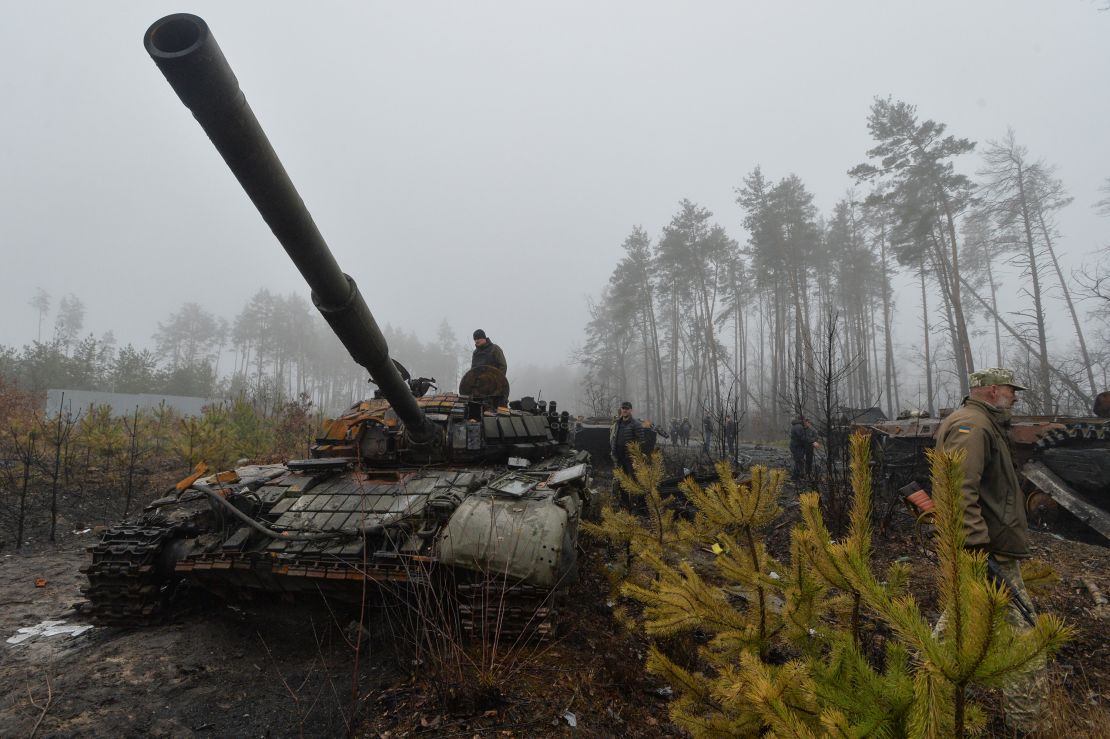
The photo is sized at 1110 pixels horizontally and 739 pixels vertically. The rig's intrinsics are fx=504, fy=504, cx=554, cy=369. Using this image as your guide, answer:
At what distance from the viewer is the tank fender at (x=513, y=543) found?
3.63m

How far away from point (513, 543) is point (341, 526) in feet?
5.23

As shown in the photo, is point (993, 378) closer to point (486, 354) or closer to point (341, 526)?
point (341, 526)

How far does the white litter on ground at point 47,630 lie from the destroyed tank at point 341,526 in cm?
57

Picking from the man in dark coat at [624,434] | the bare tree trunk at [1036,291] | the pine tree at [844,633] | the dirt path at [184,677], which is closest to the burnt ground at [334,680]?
the dirt path at [184,677]

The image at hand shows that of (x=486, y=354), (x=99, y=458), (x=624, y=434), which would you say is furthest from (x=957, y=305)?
(x=99, y=458)

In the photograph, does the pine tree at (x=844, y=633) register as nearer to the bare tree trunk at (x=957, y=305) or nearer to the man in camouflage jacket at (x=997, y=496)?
the man in camouflage jacket at (x=997, y=496)

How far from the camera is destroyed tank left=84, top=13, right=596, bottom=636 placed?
3.17 metres

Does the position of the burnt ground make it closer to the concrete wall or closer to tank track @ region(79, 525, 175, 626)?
tank track @ region(79, 525, 175, 626)

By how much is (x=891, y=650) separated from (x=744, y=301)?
115 feet

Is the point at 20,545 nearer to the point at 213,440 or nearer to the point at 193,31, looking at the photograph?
the point at 213,440

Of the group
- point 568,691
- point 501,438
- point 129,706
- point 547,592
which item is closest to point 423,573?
point 547,592

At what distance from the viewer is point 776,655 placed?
422cm

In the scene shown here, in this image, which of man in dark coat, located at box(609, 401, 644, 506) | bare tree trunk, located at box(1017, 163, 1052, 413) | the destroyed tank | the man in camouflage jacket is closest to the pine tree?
the man in camouflage jacket

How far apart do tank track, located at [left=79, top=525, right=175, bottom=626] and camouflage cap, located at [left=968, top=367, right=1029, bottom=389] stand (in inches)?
251
